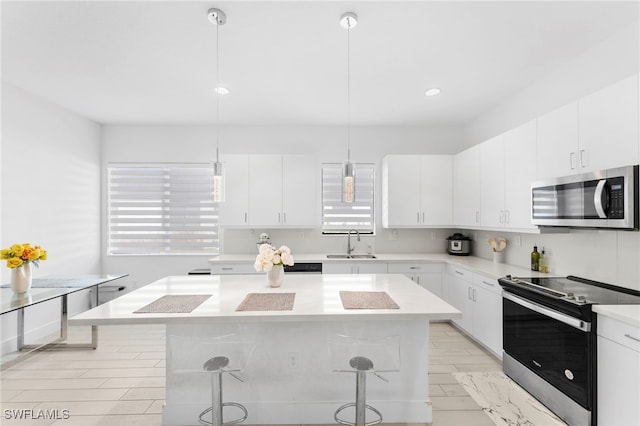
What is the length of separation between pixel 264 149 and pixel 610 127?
154 inches

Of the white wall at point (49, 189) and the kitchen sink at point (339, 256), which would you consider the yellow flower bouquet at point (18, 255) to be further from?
the kitchen sink at point (339, 256)

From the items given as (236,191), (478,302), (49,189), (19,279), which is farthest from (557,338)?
(49,189)

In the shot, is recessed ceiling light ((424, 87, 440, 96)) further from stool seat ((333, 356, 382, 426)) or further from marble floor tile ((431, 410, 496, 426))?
marble floor tile ((431, 410, 496, 426))

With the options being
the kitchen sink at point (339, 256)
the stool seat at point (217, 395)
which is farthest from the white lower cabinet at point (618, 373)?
the kitchen sink at point (339, 256)

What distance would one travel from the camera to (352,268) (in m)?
4.30

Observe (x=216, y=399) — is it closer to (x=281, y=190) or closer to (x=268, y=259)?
(x=268, y=259)

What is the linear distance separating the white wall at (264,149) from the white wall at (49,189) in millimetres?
419

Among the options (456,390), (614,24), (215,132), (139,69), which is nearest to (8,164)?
(139,69)

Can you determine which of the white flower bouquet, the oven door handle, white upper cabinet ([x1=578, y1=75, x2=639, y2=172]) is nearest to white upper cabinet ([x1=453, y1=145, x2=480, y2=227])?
the oven door handle

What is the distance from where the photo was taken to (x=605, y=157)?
7.23 feet

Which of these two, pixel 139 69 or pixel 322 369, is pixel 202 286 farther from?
pixel 139 69

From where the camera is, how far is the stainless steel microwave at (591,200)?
2.01 metres

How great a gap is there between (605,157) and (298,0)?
2.21m

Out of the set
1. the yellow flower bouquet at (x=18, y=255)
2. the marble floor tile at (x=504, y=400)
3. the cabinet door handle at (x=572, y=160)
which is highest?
the cabinet door handle at (x=572, y=160)
